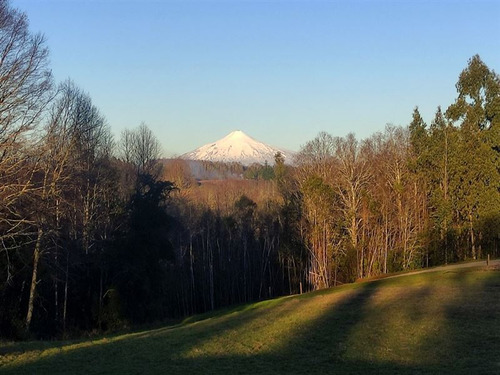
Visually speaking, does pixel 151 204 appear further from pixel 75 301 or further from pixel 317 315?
pixel 317 315

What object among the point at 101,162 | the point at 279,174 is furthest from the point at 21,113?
the point at 279,174

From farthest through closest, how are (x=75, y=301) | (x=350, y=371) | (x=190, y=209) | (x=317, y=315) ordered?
(x=190, y=209) < (x=75, y=301) < (x=317, y=315) < (x=350, y=371)

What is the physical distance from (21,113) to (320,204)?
Result: 27876 millimetres

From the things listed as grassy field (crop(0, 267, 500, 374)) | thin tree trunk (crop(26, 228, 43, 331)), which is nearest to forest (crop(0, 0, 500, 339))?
thin tree trunk (crop(26, 228, 43, 331))

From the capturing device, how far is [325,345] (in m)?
13.9

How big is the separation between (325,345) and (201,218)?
44.0 metres

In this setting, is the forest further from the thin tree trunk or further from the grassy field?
the grassy field

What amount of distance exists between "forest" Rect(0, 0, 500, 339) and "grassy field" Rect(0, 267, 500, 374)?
7.30 metres

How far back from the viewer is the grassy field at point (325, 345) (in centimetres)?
1157

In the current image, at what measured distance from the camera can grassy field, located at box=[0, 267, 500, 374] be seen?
11.6m

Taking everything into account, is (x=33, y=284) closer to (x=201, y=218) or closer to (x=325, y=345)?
(x=325, y=345)

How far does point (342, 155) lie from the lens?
160 ft

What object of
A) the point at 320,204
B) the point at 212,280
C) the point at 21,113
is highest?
the point at 21,113

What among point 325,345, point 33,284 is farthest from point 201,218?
point 325,345
